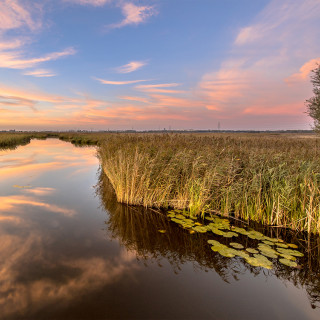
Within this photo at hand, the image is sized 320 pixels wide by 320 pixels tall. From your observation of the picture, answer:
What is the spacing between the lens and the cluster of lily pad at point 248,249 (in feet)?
16.7

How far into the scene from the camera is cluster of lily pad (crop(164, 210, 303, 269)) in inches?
200

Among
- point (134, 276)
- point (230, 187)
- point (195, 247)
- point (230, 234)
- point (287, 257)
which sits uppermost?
point (230, 187)

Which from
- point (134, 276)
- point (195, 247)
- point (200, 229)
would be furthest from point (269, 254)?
point (134, 276)

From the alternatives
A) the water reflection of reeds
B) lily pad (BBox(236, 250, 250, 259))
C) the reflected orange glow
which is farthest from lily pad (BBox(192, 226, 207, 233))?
the reflected orange glow

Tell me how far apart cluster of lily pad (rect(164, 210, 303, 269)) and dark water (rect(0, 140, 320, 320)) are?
0.62 ft

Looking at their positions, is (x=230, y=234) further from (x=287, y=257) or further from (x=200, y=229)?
(x=287, y=257)

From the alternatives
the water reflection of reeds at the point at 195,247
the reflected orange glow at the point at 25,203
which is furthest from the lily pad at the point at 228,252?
the reflected orange glow at the point at 25,203

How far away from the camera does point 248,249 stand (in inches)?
217

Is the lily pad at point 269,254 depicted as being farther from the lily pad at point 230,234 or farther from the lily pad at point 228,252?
the lily pad at point 230,234

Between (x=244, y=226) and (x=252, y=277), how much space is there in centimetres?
243

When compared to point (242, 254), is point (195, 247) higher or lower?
lower

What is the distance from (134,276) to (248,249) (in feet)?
10.3

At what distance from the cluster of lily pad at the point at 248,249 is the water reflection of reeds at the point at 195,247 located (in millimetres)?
155

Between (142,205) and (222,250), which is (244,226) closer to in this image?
(222,250)
